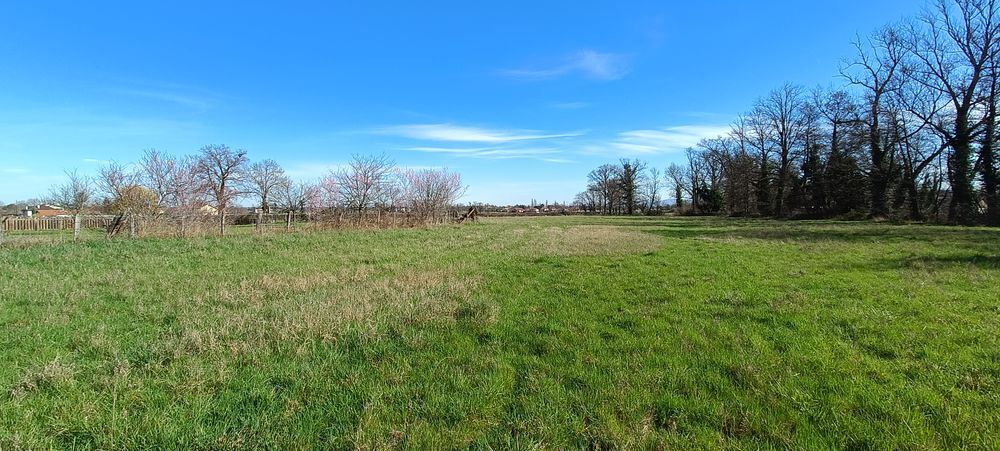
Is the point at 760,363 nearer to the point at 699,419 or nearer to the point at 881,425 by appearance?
the point at 881,425

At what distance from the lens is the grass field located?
2.91 meters

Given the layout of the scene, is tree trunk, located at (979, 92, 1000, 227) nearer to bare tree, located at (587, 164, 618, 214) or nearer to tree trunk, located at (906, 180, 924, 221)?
tree trunk, located at (906, 180, 924, 221)

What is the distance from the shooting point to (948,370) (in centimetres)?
380

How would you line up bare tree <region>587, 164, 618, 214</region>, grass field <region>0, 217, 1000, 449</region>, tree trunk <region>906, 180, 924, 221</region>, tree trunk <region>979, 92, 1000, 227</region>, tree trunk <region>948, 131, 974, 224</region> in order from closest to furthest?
grass field <region>0, 217, 1000, 449</region> → tree trunk <region>979, 92, 1000, 227</region> → tree trunk <region>948, 131, 974, 224</region> → tree trunk <region>906, 180, 924, 221</region> → bare tree <region>587, 164, 618, 214</region>

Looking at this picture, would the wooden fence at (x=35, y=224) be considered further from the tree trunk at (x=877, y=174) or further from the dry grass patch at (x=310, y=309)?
the tree trunk at (x=877, y=174)

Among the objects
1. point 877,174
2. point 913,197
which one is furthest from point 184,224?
point 877,174

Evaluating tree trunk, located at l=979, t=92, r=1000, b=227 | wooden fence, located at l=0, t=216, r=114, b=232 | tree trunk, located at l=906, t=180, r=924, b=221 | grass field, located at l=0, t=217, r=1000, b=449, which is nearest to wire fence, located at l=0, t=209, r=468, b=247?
wooden fence, located at l=0, t=216, r=114, b=232

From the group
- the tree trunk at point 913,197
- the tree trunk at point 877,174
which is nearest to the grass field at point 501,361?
the tree trunk at point 913,197

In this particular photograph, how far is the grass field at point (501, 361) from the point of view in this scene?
9.56ft

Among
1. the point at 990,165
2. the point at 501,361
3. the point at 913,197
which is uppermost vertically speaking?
the point at 990,165

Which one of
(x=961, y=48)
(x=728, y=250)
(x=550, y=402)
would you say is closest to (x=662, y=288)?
(x=550, y=402)

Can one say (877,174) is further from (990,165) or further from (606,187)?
(606,187)

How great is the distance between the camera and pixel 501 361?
13.9ft

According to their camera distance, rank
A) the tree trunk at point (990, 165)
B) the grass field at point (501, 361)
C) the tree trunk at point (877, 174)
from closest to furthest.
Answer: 1. the grass field at point (501, 361)
2. the tree trunk at point (990, 165)
3. the tree trunk at point (877, 174)
